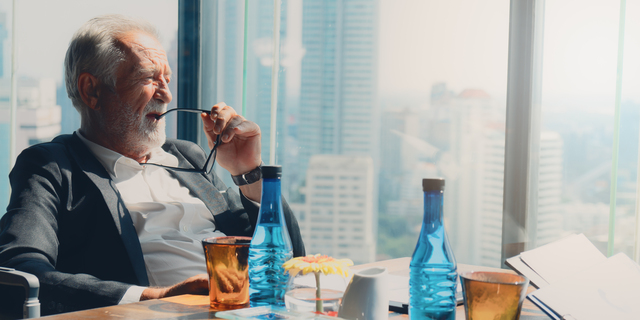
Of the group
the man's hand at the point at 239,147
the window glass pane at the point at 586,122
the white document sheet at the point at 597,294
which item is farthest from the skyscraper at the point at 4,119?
the white document sheet at the point at 597,294

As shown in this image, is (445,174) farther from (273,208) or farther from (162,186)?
(273,208)

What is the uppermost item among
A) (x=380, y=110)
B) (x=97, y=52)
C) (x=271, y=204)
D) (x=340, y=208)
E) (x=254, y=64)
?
(x=254, y=64)

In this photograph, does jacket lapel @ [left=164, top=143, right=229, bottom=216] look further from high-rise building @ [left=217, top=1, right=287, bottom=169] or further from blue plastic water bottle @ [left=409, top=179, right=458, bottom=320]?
blue plastic water bottle @ [left=409, top=179, right=458, bottom=320]

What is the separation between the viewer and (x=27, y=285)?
1.06 metres

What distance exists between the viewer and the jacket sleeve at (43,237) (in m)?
1.14

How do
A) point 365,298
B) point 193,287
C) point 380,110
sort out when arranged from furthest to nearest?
point 380,110, point 193,287, point 365,298

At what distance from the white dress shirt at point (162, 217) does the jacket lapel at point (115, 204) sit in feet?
0.22

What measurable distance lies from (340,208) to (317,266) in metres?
1.76

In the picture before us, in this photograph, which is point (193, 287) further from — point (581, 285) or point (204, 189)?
point (204, 189)

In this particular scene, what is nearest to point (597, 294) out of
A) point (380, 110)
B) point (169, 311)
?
point (169, 311)

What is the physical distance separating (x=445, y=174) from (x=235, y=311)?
149 cm

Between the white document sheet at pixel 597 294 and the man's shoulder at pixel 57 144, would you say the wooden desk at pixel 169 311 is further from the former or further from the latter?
the man's shoulder at pixel 57 144

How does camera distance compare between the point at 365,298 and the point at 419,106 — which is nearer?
the point at 365,298

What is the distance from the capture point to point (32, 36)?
242 cm
